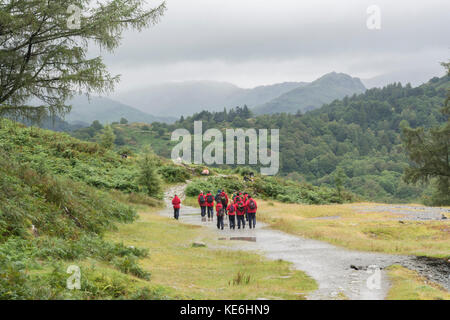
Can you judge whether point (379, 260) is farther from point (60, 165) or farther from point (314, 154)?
point (314, 154)

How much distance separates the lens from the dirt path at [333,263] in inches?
447

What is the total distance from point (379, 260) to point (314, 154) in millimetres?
152136

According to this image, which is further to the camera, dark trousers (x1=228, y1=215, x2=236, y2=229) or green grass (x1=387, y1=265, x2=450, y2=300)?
dark trousers (x1=228, y1=215, x2=236, y2=229)

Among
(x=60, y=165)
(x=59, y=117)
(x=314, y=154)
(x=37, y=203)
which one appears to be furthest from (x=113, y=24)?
(x=314, y=154)

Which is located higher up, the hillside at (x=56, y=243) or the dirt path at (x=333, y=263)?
the hillside at (x=56, y=243)

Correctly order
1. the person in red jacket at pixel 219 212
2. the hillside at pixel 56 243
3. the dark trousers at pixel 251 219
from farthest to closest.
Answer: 1. the dark trousers at pixel 251 219
2. the person in red jacket at pixel 219 212
3. the hillside at pixel 56 243

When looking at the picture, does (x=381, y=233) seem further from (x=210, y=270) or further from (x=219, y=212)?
(x=210, y=270)

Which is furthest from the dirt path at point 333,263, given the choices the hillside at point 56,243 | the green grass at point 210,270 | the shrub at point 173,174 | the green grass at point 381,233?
the shrub at point 173,174

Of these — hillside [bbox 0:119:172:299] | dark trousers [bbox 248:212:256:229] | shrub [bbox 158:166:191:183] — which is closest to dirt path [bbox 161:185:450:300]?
dark trousers [bbox 248:212:256:229]

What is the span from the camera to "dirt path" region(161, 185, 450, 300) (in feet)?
37.2

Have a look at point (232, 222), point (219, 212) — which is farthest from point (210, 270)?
point (232, 222)

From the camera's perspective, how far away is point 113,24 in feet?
46.4

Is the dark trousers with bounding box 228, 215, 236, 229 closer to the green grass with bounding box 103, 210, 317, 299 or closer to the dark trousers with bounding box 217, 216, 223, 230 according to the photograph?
the dark trousers with bounding box 217, 216, 223, 230

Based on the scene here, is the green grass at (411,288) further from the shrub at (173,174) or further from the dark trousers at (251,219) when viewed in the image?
the shrub at (173,174)
